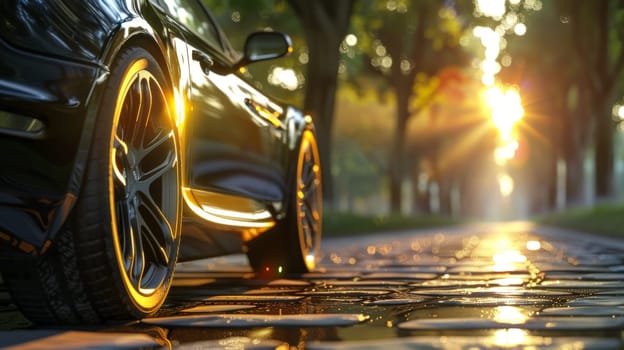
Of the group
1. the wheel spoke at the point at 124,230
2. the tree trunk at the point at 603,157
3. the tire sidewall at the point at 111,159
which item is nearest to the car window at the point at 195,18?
the tire sidewall at the point at 111,159

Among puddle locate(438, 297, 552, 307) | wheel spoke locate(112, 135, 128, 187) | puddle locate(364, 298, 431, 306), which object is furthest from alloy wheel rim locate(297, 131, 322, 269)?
wheel spoke locate(112, 135, 128, 187)

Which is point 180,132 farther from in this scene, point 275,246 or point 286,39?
point 275,246

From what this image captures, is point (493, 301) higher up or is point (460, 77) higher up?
point (460, 77)

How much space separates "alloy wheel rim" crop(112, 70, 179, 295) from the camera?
3.56 m

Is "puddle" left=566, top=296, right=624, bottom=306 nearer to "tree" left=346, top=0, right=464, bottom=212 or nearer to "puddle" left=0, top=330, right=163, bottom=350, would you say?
"puddle" left=0, top=330, right=163, bottom=350

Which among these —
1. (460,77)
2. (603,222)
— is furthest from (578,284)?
(460,77)

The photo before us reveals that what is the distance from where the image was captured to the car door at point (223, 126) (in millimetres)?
4469

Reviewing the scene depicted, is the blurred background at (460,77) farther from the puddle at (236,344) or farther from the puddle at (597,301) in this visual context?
the puddle at (236,344)

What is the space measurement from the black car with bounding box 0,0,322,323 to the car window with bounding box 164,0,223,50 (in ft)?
0.05

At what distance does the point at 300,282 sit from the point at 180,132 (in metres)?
1.97

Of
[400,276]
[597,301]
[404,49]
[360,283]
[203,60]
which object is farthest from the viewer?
[404,49]

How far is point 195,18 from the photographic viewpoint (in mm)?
4996

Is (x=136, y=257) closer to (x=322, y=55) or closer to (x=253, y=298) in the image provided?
(x=253, y=298)

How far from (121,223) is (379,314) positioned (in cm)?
109
